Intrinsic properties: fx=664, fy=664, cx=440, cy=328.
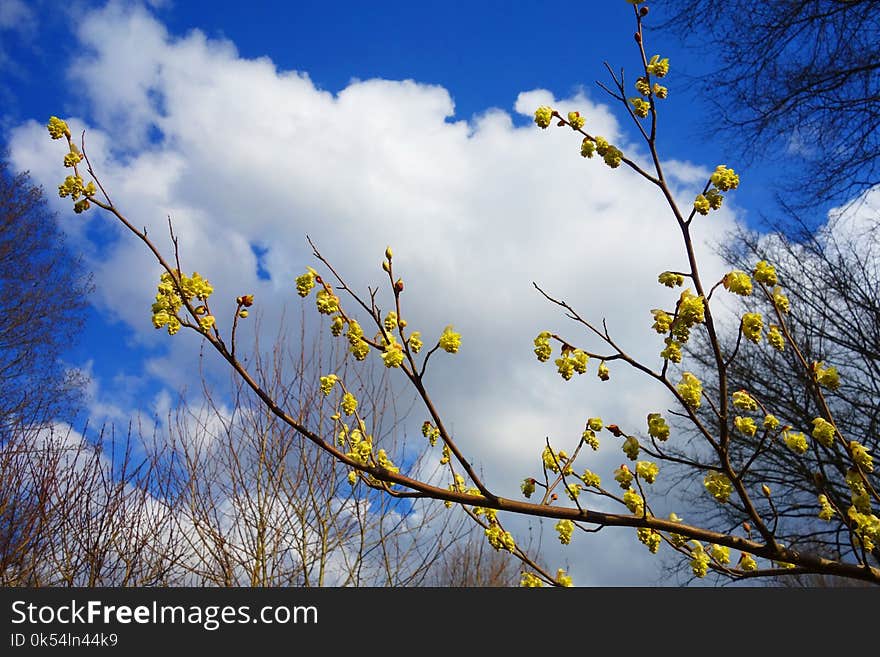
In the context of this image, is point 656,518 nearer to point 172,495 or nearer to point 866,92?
point 172,495

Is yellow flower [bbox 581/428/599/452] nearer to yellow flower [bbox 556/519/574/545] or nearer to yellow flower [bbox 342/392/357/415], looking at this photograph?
yellow flower [bbox 556/519/574/545]

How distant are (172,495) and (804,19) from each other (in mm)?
6462

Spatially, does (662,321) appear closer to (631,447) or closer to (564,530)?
(631,447)

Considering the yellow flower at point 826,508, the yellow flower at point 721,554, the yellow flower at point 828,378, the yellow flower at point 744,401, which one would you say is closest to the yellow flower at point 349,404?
the yellow flower at point 744,401

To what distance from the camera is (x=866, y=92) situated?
545 centimetres

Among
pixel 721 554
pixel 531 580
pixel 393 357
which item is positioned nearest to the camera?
Result: pixel 393 357

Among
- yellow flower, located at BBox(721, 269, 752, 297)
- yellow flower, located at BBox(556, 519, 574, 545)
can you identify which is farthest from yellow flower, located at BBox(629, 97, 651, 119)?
yellow flower, located at BBox(556, 519, 574, 545)

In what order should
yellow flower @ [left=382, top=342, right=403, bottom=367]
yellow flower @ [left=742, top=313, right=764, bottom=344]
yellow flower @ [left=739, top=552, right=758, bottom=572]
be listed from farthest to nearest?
yellow flower @ [left=739, top=552, right=758, bottom=572] → yellow flower @ [left=742, top=313, right=764, bottom=344] → yellow flower @ [left=382, top=342, right=403, bottom=367]

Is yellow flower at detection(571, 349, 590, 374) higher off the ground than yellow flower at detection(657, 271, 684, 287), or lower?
lower

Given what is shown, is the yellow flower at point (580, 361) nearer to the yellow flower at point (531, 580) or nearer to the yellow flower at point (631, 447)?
the yellow flower at point (631, 447)

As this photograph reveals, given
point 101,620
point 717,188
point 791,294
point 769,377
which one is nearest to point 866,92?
point 791,294

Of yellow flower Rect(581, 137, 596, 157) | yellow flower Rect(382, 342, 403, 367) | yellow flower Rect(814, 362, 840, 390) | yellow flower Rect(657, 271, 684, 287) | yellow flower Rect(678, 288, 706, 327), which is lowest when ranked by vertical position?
yellow flower Rect(814, 362, 840, 390)

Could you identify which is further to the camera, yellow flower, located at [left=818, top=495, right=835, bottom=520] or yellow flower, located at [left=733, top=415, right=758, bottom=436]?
yellow flower, located at [left=818, top=495, right=835, bottom=520]

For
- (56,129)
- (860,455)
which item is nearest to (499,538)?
(860,455)
